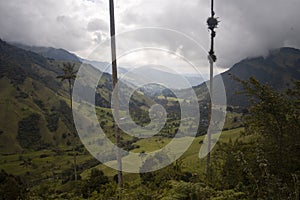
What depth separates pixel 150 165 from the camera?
47938 mm

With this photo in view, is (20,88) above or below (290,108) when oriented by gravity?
above

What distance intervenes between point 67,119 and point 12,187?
12586 centimetres

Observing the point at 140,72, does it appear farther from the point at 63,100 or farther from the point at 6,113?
the point at 63,100

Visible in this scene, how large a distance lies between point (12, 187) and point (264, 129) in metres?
20.5

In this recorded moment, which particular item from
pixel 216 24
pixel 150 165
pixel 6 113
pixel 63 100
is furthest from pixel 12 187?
pixel 63 100

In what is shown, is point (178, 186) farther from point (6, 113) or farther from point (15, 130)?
point (6, 113)

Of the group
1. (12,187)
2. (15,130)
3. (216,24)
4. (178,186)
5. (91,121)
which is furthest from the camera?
(91,121)

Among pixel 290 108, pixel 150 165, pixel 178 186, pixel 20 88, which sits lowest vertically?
pixel 150 165

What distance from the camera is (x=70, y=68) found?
38.3 m

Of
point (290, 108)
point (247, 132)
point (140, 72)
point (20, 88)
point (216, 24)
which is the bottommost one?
point (247, 132)

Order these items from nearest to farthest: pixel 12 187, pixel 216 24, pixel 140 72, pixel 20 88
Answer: pixel 140 72, pixel 216 24, pixel 12 187, pixel 20 88

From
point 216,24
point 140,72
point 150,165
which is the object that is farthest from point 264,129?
point 150,165

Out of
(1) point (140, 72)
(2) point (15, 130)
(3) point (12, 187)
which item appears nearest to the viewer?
(1) point (140, 72)

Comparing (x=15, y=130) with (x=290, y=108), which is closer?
(x=290, y=108)
